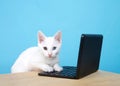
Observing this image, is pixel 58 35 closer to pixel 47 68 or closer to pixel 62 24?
pixel 47 68

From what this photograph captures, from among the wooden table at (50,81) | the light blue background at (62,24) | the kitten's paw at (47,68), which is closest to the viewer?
the wooden table at (50,81)

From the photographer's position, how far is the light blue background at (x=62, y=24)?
58.9 inches

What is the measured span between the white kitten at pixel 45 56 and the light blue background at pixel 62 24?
38 centimetres

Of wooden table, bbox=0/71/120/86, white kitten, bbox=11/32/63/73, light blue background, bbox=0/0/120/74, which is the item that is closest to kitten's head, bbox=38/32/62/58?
white kitten, bbox=11/32/63/73

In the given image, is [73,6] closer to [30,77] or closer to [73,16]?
[73,16]

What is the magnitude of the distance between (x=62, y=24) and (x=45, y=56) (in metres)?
0.51

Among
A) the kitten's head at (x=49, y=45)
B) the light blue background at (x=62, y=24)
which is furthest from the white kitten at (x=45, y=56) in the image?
the light blue background at (x=62, y=24)

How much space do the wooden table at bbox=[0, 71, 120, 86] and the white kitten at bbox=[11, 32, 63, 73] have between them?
0.06m

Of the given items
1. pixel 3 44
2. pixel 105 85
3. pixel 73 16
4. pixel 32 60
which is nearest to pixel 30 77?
pixel 32 60

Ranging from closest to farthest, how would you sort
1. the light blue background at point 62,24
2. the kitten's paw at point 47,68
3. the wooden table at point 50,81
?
the wooden table at point 50,81 → the kitten's paw at point 47,68 → the light blue background at point 62,24

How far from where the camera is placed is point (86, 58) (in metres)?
1.00

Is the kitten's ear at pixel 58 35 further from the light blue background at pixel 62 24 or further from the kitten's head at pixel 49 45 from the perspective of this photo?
the light blue background at pixel 62 24

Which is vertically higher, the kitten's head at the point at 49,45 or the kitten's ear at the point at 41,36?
the kitten's ear at the point at 41,36

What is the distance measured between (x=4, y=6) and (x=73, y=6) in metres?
0.43
